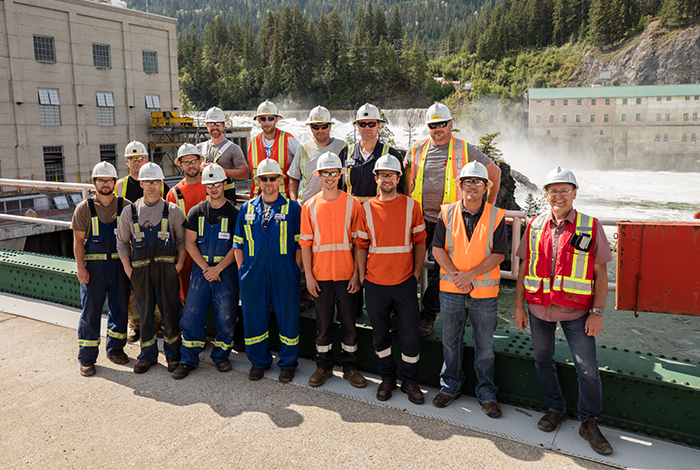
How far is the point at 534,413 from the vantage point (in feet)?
12.9

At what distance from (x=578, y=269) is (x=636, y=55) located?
12560 cm

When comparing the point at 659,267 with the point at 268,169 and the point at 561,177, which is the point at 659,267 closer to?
the point at 561,177

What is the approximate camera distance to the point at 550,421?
3.68 meters

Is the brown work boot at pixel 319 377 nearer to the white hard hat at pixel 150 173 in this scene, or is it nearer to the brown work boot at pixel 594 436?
the brown work boot at pixel 594 436

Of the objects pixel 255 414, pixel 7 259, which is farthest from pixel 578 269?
pixel 7 259

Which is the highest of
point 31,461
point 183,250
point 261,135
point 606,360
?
point 261,135

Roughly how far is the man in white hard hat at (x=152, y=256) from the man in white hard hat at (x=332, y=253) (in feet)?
4.45

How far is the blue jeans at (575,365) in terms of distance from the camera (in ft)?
11.6

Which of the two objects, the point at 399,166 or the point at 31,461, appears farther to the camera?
the point at 399,166

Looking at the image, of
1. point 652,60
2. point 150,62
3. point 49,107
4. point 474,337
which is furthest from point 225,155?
point 652,60

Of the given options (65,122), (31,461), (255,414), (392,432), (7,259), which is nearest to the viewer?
(31,461)

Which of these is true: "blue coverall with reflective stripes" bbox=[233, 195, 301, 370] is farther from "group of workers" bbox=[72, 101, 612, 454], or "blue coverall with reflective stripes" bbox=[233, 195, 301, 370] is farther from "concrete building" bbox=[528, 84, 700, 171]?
"concrete building" bbox=[528, 84, 700, 171]

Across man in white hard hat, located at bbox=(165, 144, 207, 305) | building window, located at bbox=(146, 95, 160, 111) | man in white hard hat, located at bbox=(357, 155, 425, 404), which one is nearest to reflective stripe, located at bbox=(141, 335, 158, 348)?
man in white hard hat, located at bbox=(165, 144, 207, 305)

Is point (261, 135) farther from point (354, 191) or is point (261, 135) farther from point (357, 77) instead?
point (357, 77)
